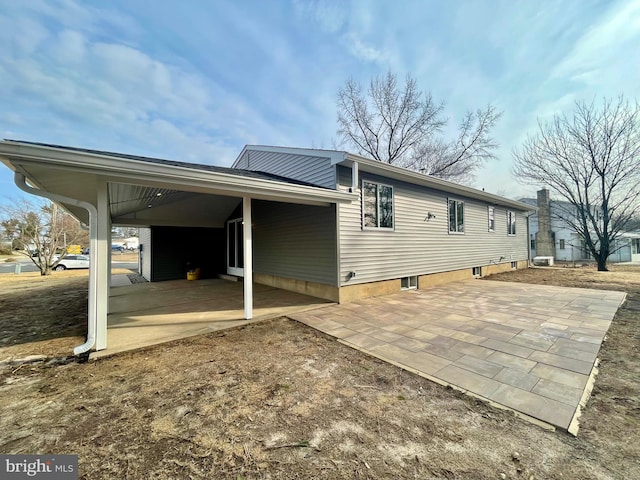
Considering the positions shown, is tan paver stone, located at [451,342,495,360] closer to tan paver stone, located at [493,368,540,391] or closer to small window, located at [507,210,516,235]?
tan paver stone, located at [493,368,540,391]

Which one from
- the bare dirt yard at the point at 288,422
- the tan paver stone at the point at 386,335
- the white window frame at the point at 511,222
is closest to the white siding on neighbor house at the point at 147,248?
the bare dirt yard at the point at 288,422

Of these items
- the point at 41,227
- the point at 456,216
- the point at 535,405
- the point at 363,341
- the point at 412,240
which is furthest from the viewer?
the point at 41,227

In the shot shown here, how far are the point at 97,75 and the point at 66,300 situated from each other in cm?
705

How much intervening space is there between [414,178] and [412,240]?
5.98 ft

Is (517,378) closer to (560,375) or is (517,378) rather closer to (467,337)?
(560,375)

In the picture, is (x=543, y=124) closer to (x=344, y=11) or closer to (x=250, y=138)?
(x=344, y=11)

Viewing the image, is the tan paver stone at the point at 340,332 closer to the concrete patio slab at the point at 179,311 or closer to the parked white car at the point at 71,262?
the concrete patio slab at the point at 179,311

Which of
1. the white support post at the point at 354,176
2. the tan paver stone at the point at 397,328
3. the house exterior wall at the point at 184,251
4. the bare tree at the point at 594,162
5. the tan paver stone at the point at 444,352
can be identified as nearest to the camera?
the tan paver stone at the point at 444,352

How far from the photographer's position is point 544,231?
73.4ft

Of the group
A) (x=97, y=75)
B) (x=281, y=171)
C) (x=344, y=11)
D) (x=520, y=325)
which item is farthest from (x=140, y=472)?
(x=97, y=75)

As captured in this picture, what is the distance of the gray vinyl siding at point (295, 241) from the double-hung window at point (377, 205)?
106 cm

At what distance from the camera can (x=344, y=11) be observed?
323 inches

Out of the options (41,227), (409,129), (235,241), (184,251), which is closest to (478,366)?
(235,241)

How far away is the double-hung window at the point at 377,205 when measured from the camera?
689 centimetres
